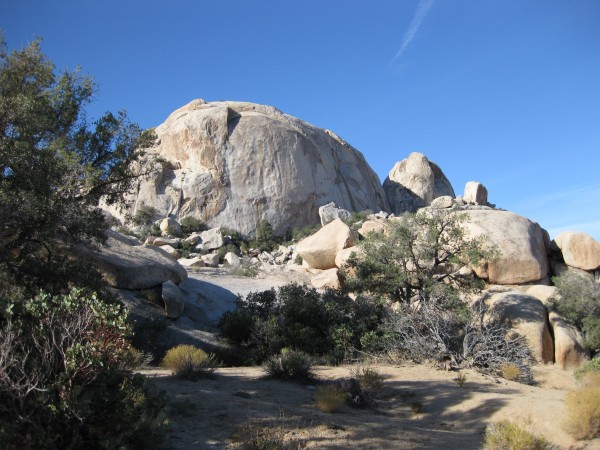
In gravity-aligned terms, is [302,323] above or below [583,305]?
below

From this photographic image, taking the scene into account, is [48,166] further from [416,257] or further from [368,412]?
[416,257]

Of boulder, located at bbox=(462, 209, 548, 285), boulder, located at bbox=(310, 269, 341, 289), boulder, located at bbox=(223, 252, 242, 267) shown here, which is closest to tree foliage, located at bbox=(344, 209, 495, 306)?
boulder, located at bbox=(310, 269, 341, 289)

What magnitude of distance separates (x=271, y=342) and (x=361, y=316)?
3.55 m

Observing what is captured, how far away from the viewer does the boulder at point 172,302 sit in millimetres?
16547

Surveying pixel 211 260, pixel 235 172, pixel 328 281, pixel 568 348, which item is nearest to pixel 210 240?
pixel 211 260

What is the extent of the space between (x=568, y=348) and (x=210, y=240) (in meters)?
25.4

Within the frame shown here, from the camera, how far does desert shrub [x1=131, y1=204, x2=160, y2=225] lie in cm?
3950

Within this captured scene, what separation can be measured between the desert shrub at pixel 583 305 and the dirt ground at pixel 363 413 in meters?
6.70

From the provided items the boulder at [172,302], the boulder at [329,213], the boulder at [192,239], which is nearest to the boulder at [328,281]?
the boulder at [172,302]

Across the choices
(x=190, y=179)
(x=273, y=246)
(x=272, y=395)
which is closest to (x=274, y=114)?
(x=190, y=179)

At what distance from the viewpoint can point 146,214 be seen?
131 ft

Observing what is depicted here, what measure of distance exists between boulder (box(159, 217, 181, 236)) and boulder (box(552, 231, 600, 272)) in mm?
25749

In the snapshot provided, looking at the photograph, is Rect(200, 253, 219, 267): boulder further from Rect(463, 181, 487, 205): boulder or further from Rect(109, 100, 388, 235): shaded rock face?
Rect(463, 181, 487, 205): boulder

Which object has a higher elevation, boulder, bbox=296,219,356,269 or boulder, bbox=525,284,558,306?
boulder, bbox=296,219,356,269
